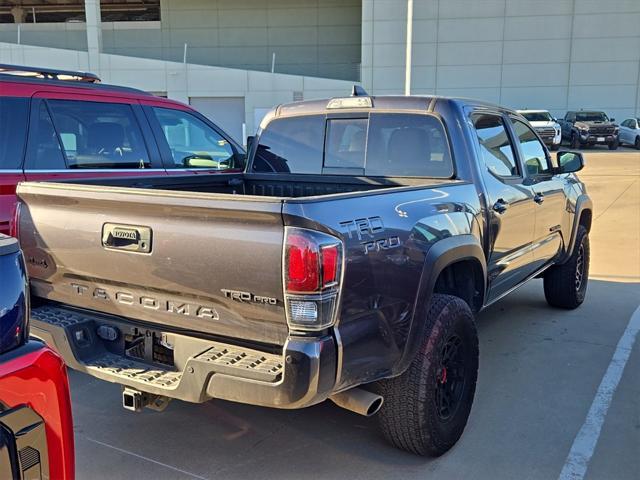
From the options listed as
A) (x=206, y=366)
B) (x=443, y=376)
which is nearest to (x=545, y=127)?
(x=443, y=376)

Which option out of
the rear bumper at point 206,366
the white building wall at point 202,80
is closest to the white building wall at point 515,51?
the white building wall at point 202,80

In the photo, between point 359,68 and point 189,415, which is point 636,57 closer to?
point 359,68

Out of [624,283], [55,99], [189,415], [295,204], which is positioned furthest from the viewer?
[624,283]

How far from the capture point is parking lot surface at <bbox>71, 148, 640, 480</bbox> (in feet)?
10.3

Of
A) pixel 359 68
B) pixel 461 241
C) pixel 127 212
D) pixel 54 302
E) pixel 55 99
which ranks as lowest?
pixel 54 302

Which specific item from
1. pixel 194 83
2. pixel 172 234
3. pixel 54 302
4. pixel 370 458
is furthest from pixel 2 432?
pixel 194 83

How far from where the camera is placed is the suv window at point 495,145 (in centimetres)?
407

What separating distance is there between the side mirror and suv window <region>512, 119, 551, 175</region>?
0.34ft

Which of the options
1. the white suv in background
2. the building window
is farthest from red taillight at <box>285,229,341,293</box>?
the building window

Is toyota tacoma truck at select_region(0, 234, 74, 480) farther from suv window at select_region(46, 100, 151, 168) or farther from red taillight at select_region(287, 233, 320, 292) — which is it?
suv window at select_region(46, 100, 151, 168)

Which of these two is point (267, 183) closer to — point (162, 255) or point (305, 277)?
point (162, 255)

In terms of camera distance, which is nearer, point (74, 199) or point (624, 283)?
point (74, 199)

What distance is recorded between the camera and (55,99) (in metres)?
4.88

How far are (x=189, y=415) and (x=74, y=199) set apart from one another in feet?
5.18
